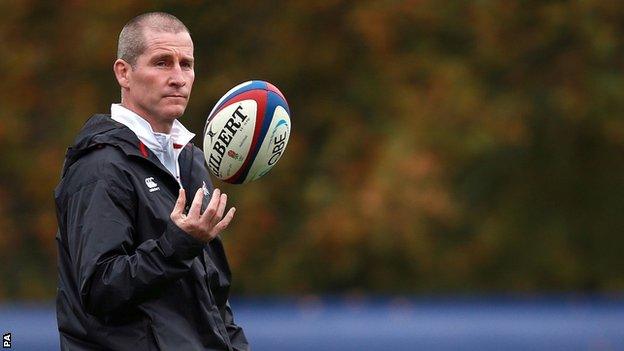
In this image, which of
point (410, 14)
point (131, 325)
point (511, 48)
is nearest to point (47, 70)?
point (410, 14)

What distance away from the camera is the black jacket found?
12.0 feet

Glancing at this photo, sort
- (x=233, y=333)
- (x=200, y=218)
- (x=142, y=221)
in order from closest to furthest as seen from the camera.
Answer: (x=200, y=218) → (x=142, y=221) → (x=233, y=333)

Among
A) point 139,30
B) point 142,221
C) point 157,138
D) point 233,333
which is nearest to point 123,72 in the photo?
point 139,30

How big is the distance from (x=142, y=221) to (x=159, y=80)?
503mm

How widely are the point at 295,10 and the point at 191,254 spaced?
8358 mm

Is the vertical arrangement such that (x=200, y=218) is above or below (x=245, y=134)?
below

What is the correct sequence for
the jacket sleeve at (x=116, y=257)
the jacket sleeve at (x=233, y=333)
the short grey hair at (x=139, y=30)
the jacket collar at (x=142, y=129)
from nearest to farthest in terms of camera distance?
the jacket sleeve at (x=116, y=257) → the jacket collar at (x=142, y=129) → the short grey hair at (x=139, y=30) → the jacket sleeve at (x=233, y=333)

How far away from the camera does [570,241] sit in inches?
478

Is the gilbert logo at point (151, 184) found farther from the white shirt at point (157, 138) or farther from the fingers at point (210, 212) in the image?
the fingers at point (210, 212)

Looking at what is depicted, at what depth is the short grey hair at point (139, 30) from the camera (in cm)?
410

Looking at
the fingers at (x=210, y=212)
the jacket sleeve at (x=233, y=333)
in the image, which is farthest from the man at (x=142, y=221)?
the jacket sleeve at (x=233, y=333)

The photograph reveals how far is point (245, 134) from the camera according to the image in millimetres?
4160

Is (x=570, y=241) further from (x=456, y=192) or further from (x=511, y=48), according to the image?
(x=511, y=48)

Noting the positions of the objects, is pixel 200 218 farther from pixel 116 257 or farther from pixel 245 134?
pixel 245 134
